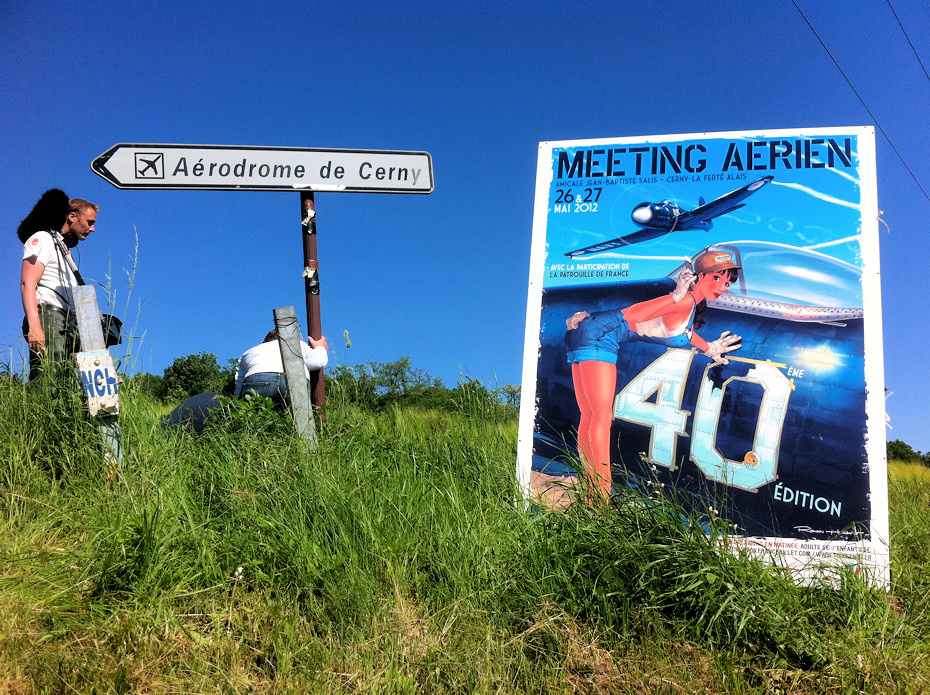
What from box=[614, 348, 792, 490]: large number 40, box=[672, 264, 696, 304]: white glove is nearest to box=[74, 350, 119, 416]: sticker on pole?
box=[614, 348, 792, 490]: large number 40

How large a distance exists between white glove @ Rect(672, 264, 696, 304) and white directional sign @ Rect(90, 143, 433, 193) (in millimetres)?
2171

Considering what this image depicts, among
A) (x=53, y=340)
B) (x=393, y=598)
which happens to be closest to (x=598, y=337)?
(x=393, y=598)

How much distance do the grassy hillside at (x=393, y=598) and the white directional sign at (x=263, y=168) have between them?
2300mm

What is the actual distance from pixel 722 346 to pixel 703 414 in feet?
1.28

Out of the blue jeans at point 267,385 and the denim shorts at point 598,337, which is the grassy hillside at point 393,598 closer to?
the denim shorts at point 598,337

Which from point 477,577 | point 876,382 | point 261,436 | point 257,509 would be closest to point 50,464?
point 261,436

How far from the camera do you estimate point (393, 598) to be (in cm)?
270

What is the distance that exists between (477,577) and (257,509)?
3.88ft

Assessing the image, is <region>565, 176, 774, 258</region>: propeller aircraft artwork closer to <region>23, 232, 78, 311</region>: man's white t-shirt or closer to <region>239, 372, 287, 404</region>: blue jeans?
<region>239, 372, 287, 404</region>: blue jeans

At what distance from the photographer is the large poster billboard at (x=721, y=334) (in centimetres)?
333

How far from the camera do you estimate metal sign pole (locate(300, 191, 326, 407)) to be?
16.5 ft

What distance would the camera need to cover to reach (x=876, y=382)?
3.38 metres

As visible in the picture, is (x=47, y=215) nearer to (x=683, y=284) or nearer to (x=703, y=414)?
(x=683, y=284)

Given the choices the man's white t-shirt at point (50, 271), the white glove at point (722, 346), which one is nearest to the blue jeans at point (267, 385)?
the man's white t-shirt at point (50, 271)
